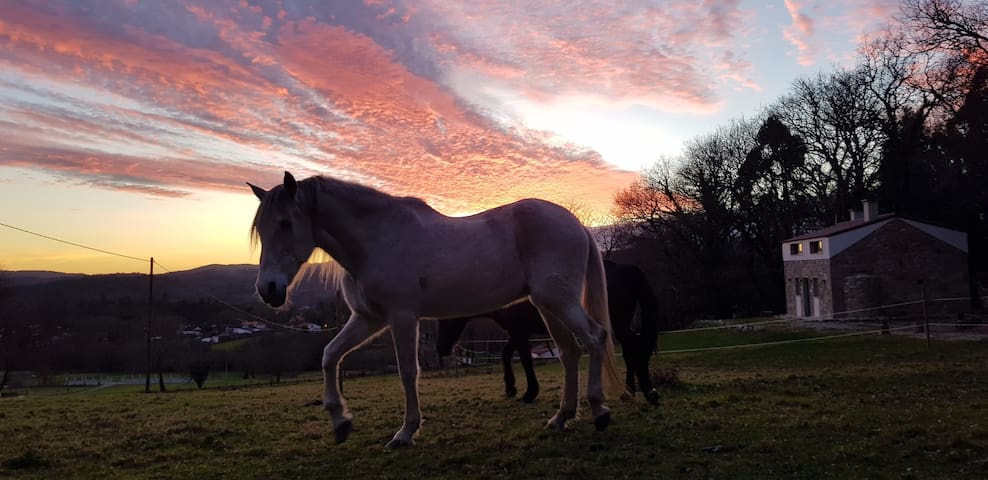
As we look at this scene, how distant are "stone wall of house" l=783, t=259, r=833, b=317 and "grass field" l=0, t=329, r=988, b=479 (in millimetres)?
26481

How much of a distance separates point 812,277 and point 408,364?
119ft

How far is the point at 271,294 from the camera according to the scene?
523 centimetres

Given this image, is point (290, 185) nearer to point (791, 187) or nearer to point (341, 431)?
point (341, 431)

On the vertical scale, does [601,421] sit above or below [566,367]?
below

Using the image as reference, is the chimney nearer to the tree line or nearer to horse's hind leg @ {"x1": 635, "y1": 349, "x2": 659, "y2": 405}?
the tree line

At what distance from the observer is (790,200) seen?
4959cm

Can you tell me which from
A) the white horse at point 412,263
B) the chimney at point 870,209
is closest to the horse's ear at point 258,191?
the white horse at point 412,263

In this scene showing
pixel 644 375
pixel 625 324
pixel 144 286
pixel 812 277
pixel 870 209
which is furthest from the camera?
pixel 870 209

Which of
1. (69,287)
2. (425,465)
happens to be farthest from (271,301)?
(69,287)

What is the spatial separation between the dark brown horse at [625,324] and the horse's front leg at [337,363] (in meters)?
3.65

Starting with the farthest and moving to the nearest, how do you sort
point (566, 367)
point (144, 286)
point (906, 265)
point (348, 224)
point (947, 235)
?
point (947, 235) → point (906, 265) → point (144, 286) → point (566, 367) → point (348, 224)

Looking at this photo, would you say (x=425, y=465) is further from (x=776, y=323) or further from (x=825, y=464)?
(x=776, y=323)

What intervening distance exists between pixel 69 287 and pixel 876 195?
162ft

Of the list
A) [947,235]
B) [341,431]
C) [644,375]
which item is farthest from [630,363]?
[947,235]
